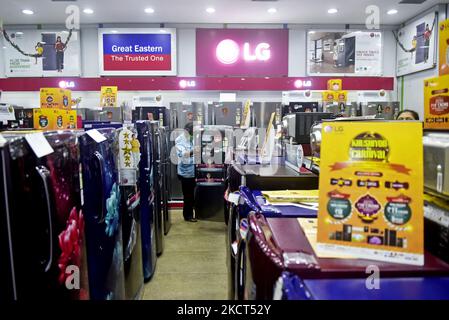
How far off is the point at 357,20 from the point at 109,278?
8759 millimetres

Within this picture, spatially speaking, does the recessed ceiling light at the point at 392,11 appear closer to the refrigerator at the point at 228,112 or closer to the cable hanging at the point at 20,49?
the refrigerator at the point at 228,112

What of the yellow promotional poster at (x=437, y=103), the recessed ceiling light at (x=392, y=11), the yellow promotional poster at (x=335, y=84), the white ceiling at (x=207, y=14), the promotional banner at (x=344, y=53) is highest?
the white ceiling at (x=207, y=14)

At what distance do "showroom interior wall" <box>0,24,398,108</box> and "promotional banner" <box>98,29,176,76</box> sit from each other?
214 mm

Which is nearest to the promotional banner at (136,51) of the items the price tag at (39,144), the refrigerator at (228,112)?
the refrigerator at (228,112)

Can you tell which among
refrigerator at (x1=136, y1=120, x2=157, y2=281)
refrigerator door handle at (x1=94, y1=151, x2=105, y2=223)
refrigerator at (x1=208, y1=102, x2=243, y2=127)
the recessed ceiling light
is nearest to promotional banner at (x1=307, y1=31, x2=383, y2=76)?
the recessed ceiling light

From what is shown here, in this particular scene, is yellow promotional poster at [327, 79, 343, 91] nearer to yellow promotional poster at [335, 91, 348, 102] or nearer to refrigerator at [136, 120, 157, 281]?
yellow promotional poster at [335, 91, 348, 102]

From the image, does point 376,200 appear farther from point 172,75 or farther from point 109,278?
point 172,75

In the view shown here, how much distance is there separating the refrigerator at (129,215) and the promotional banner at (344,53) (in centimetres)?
731

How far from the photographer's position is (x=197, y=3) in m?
7.80

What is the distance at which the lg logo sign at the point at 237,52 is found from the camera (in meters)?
9.41

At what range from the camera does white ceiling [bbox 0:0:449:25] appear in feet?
25.4

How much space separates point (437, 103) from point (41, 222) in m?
1.59

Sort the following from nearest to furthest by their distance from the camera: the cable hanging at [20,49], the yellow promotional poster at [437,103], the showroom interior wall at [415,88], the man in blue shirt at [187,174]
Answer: the yellow promotional poster at [437,103]
the man in blue shirt at [187,174]
the showroom interior wall at [415,88]
the cable hanging at [20,49]
